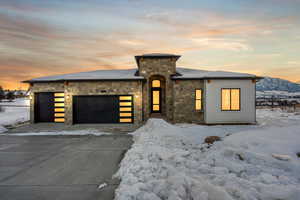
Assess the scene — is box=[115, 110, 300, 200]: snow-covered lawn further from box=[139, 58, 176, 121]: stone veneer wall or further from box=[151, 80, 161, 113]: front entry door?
box=[151, 80, 161, 113]: front entry door

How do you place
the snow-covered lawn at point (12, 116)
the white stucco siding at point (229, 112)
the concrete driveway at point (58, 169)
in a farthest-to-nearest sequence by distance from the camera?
the snow-covered lawn at point (12, 116)
the white stucco siding at point (229, 112)
the concrete driveway at point (58, 169)

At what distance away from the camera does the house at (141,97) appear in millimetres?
10922

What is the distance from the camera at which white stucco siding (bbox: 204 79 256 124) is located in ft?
35.8

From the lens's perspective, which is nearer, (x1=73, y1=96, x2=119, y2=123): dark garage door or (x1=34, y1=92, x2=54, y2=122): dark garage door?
(x1=73, y1=96, x2=119, y2=123): dark garage door

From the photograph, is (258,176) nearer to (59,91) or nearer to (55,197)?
(55,197)

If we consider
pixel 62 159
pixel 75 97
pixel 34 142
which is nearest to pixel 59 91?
pixel 75 97

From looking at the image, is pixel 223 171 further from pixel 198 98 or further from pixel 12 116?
pixel 12 116

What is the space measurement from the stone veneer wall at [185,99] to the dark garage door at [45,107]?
10.5 m

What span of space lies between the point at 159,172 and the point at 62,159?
11.5 feet

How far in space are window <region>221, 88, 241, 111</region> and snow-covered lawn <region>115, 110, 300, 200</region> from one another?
6236 millimetres

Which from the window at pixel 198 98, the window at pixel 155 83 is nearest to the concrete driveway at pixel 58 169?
the window at pixel 198 98

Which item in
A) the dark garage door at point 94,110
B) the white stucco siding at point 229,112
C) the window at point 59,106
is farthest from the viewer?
the window at point 59,106

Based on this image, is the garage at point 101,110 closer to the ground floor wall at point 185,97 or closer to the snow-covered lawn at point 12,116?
the ground floor wall at point 185,97

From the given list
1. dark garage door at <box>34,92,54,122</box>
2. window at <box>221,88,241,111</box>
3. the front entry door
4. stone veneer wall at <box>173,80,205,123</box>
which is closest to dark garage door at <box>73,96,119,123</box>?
dark garage door at <box>34,92,54,122</box>
